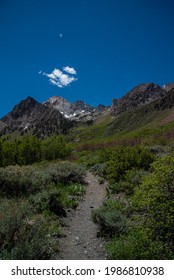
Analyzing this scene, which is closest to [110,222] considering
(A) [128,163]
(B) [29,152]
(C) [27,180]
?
(C) [27,180]

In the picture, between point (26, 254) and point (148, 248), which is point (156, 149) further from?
point (26, 254)

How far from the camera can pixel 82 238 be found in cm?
734

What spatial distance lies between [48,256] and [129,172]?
750 centimetres

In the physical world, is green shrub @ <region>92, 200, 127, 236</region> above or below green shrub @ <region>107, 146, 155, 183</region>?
below

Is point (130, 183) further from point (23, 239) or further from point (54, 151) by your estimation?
point (54, 151)

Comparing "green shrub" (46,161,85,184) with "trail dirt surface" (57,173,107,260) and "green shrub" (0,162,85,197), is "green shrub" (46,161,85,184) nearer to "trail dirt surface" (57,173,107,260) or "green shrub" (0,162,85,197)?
"green shrub" (0,162,85,197)

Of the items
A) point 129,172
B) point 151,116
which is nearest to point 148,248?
point 129,172

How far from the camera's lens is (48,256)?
572 centimetres

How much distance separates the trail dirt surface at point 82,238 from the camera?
633 centimetres

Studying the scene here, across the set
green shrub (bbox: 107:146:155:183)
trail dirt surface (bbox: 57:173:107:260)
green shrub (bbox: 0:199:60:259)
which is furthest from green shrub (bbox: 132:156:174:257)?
green shrub (bbox: 107:146:155:183)

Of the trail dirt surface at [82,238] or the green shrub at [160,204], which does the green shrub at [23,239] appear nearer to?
the trail dirt surface at [82,238]

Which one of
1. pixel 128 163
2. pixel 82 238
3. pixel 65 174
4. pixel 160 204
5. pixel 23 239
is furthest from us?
pixel 65 174

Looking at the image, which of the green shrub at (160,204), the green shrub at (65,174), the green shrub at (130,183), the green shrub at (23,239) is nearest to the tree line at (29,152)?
the green shrub at (65,174)

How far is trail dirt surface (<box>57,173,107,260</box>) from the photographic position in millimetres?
6327
